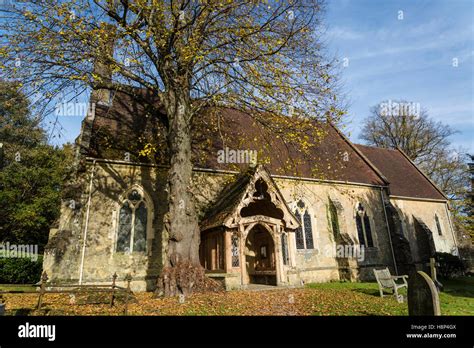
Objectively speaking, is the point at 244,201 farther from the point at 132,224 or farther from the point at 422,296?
the point at 422,296

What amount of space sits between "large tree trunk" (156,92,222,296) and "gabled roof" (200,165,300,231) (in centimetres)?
188

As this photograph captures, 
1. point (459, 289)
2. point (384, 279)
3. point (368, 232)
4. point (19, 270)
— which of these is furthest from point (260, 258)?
point (19, 270)

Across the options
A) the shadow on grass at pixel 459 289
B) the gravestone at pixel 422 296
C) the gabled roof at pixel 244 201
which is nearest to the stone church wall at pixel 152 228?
the gabled roof at pixel 244 201

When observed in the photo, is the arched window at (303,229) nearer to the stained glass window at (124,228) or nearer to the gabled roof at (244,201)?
the gabled roof at (244,201)

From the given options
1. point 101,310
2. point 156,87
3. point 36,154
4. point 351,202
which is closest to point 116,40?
point 156,87

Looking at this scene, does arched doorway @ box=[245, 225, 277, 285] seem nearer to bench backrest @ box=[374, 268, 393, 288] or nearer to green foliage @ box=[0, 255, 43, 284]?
bench backrest @ box=[374, 268, 393, 288]

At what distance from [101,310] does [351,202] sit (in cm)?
1667

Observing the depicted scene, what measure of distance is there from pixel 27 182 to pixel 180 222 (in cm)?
2457

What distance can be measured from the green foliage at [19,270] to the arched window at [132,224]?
10071 mm

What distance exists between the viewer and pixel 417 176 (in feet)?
85.1

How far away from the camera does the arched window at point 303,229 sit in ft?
56.2

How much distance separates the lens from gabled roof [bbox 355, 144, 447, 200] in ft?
75.4
